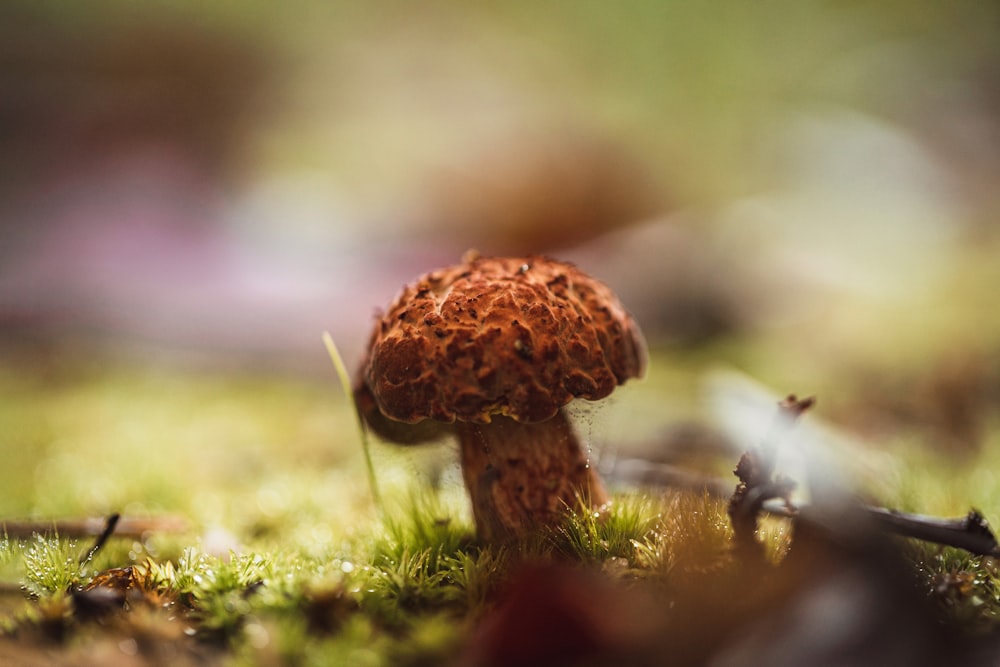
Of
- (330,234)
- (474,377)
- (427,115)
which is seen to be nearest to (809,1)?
(427,115)

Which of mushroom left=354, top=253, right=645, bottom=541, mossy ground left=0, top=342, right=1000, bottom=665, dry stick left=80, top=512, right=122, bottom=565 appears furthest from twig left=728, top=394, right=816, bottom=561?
dry stick left=80, top=512, right=122, bottom=565

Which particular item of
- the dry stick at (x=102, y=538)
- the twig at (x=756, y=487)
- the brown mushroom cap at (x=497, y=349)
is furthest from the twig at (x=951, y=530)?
the dry stick at (x=102, y=538)

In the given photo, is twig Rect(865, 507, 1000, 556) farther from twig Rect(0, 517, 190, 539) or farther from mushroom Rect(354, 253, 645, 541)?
twig Rect(0, 517, 190, 539)

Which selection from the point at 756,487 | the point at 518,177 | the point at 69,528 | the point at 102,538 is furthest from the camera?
the point at 518,177

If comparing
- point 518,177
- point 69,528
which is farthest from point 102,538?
point 518,177

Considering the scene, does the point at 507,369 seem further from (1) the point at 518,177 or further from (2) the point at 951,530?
(1) the point at 518,177

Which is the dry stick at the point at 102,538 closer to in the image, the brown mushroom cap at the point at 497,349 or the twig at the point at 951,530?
the brown mushroom cap at the point at 497,349

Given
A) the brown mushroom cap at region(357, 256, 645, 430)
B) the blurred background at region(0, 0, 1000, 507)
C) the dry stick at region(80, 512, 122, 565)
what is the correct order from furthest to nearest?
the blurred background at region(0, 0, 1000, 507)
the dry stick at region(80, 512, 122, 565)
the brown mushroom cap at region(357, 256, 645, 430)

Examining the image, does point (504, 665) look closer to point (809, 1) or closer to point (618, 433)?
point (618, 433)
